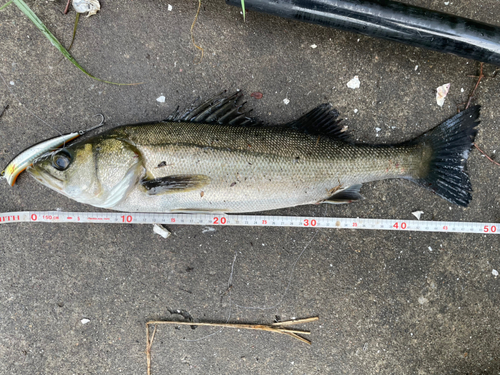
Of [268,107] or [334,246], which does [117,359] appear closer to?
[334,246]

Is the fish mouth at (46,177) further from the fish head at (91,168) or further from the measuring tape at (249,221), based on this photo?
the measuring tape at (249,221)

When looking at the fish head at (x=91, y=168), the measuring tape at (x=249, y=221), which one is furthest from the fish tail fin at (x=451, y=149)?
the fish head at (x=91, y=168)

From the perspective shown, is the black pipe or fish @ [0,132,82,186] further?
fish @ [0,132,82,186]

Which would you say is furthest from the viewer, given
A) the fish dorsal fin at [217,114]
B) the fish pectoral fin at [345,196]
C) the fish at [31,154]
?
the fish at [31,154]

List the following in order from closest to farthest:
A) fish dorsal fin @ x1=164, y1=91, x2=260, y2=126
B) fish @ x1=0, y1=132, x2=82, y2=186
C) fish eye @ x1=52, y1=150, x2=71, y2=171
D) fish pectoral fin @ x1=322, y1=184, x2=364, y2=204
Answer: fish eye @ x1=52, y1=150, x2=71, y2=171, fish dorsal fin @ x1=164, y1=91, x2=260, y2=126, fish pectoral fin @ x1=322, y1=184, x2=364, y2=204, fish @ x1=0, y1=132, x2=82, y2=186

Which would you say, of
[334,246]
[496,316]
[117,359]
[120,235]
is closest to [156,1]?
[120,235]

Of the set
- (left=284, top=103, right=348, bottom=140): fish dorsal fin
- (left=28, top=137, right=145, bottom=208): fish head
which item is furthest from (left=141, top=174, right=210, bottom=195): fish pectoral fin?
(left=284, top=103, right=348, bottom=140): fish dorsal fin

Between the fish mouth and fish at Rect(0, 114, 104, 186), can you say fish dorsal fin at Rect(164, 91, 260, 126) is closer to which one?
the fish mouth
